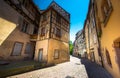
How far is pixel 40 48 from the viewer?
400 inches

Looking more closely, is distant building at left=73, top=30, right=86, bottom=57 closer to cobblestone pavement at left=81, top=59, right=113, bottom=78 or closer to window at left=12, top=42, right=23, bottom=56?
cobblestone pavement at left=81, top=59, right=113, bottom=78

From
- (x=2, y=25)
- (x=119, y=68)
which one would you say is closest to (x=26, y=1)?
→ (x=2, y=25)

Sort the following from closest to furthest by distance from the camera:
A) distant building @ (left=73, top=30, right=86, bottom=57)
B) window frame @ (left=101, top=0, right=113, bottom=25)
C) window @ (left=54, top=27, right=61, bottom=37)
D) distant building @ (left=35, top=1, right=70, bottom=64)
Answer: window frame @ (left=101, top=0, right=113, bottom=25)
distant building @ (left=35, top=1, right=70, bottom=64)
window @ (left=54, top=27, right=61, bottom=37)
distant building @ (left=73, top=30, right=86, bottom=57)

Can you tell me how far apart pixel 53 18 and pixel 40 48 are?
5.07 meters

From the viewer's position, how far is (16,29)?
8.84 meters

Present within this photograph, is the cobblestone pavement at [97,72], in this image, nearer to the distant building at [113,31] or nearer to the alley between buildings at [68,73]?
the alley between buildings at [68,73]

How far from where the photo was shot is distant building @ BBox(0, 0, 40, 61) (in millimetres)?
7293

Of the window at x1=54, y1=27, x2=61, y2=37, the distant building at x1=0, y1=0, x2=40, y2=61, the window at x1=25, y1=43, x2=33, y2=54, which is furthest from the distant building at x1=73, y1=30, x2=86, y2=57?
the distant building at x1=0, y1=0, x2=40, y2=61

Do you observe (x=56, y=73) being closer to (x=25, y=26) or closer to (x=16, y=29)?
(x=16, y=29)

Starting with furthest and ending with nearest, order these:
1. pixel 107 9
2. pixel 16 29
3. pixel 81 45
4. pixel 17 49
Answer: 1. pixel 81 45
2. pixel 17 49
3. pixel 16 29
4. pixel 107 9

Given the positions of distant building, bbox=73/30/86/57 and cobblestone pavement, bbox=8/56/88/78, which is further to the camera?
distant building, bbox=73/30/86/57

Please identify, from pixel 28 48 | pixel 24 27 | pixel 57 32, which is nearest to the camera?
pixel 24 27

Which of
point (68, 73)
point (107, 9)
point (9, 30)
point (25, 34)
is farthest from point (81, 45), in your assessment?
point (9, 30)

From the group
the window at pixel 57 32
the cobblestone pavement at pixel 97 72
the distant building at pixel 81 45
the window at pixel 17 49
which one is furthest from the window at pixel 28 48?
the distant building at pixel 81 45
